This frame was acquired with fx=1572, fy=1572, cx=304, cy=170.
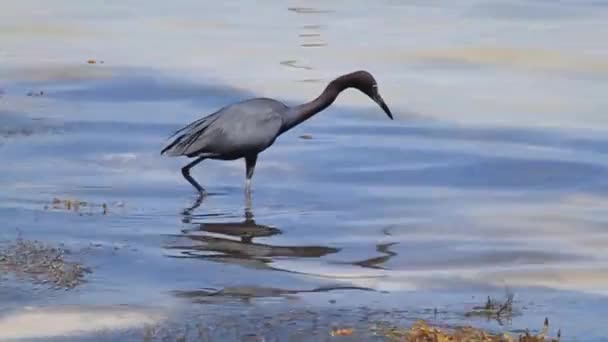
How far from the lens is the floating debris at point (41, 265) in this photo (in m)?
8.75

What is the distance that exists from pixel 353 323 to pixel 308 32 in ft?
47.1

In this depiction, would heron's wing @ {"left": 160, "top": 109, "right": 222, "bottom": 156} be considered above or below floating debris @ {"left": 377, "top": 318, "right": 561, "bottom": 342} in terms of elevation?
above

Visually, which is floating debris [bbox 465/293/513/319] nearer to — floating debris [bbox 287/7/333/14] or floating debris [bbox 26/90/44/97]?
floating debris [bbox 26/90/44/97]

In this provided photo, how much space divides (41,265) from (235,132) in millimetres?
3546

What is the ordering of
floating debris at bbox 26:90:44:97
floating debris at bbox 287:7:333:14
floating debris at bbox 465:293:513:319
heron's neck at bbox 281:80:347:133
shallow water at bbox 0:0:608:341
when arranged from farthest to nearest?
floating debris at bbox 287:7:333:14 < floating debris at bbox 26:90:44:97 < heron's neck at bbox 281:80:347:133 < shallow water at bbox 0:0:608:341 < floating debris at bbox 465:293:513:319

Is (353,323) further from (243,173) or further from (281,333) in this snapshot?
(243,173)

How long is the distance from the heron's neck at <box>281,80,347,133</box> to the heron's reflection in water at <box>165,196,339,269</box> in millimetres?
1533

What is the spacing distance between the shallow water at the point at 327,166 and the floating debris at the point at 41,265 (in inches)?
5.9

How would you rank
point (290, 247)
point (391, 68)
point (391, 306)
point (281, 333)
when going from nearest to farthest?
1. point (281, 333)
2. point (391, 306)
3. point (290, 247)
4. point (391, 68)

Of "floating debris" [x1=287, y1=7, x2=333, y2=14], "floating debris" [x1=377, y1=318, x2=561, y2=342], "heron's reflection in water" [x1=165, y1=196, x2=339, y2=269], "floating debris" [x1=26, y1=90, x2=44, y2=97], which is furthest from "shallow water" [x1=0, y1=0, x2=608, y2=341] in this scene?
"floating debris" [x1=287, y1=7, x2=333, y2=14]

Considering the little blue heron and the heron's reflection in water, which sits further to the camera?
the little blue heron

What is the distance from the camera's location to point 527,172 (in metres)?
13.2

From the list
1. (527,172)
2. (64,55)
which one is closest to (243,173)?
(527,172)

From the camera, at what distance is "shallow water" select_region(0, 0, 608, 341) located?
30.3 ft
